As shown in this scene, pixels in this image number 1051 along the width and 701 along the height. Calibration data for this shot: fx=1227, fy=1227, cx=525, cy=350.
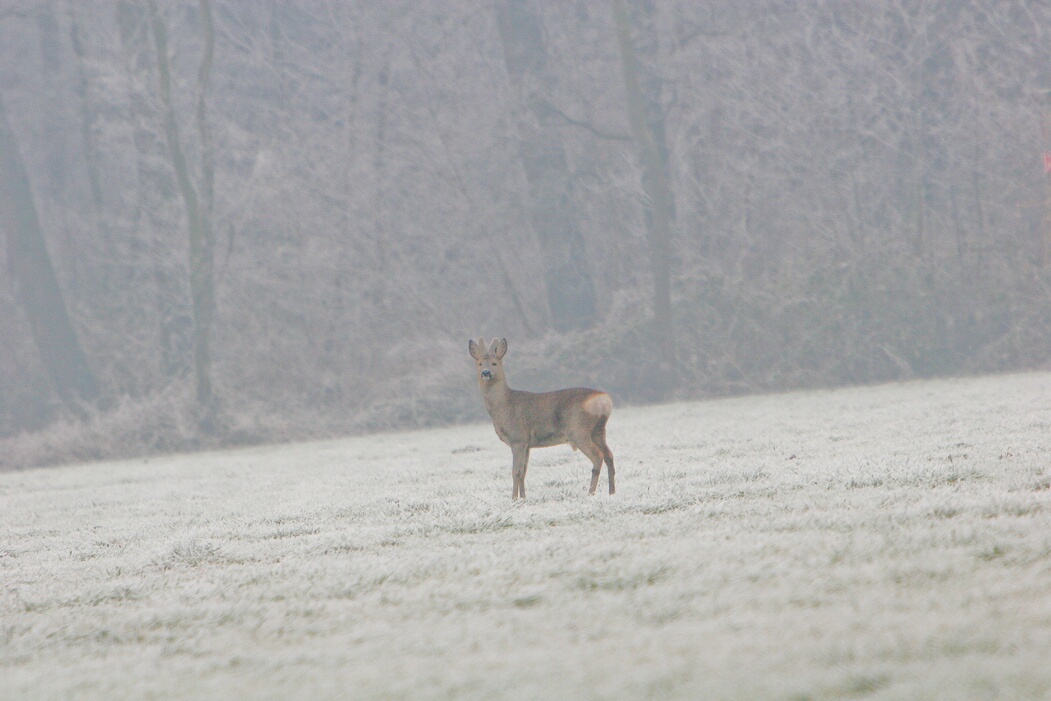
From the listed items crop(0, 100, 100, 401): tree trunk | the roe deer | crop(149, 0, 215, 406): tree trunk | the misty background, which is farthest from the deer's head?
crop(0, 100, 100, 401): tree trunk

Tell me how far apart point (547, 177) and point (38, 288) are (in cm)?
1166

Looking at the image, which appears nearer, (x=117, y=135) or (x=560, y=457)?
(x=560, y=457)

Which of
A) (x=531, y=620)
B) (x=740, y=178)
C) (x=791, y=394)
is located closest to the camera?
(x=531, y=620)

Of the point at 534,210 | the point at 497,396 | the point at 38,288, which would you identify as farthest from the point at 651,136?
the point at 497,396

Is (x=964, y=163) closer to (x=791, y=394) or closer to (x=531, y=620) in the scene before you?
(x=791, y=394)

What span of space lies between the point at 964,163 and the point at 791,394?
7.34m

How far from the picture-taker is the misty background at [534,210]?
76.9 ft

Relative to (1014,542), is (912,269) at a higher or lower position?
higher

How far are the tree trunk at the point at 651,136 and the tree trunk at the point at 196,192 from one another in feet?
27.7

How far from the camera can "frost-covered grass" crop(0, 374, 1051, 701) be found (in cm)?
359

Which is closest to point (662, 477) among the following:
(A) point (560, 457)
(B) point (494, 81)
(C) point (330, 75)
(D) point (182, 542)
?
(A) point (560, 457)

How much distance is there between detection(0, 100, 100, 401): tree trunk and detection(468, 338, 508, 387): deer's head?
2092 centimetres

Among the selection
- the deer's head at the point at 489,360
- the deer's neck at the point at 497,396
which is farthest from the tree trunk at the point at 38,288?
the deer's neck at the point at 497,396

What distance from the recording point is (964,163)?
24812 mm
